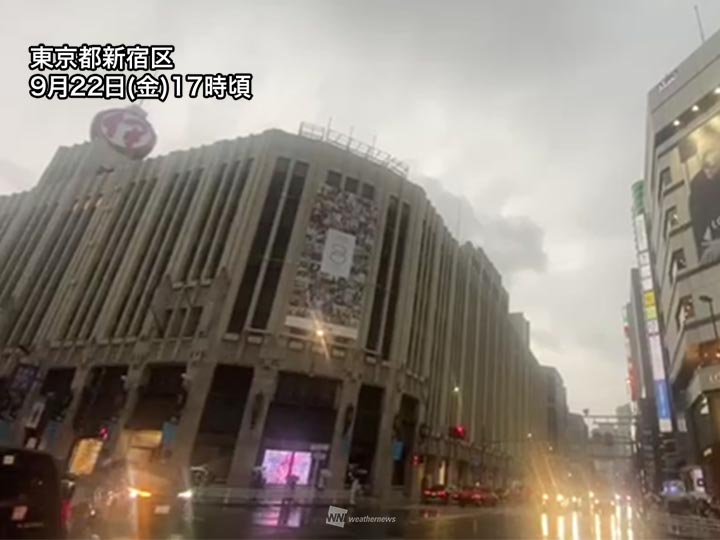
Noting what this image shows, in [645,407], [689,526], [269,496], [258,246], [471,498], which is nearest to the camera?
[689,526]

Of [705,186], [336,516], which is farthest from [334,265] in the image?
[705,186]

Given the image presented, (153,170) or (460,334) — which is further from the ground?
(153,170)

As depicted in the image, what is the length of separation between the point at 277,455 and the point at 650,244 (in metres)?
66.1

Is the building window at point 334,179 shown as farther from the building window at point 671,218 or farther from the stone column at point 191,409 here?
the building window at point 671,218

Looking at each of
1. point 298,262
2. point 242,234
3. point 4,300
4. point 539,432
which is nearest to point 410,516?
point 298,262

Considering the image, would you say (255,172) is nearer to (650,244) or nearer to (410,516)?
(410,516)

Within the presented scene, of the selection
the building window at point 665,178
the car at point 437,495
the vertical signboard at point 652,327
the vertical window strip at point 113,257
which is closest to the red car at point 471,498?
the car at point 437,495

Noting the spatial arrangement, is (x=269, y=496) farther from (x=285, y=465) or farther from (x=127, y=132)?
(x=127, y=132)

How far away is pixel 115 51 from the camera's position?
51.0 ft

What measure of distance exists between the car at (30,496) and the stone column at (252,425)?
95.7 feet

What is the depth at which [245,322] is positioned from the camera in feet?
132

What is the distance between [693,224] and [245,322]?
41.6 meters

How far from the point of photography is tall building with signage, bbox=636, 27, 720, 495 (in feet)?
143

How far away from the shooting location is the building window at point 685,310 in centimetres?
4703
